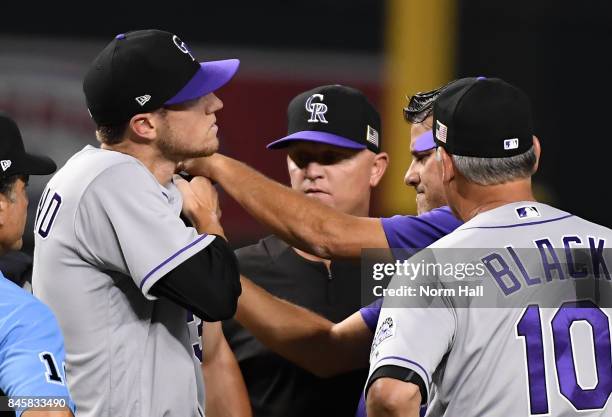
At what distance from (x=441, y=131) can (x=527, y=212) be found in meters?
0.27

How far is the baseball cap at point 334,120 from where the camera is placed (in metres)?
3.48

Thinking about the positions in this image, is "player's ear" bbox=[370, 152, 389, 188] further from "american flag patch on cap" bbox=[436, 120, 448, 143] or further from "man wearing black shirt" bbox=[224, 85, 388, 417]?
"american flag patch on cap" bbox=[436, 120, 448, 143]

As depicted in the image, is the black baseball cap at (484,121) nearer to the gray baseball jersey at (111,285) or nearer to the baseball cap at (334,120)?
the gray baseball jersey at (111,285)

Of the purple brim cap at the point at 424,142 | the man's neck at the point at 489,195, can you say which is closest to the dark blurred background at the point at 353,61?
the purple brim cap at the point at 424,142

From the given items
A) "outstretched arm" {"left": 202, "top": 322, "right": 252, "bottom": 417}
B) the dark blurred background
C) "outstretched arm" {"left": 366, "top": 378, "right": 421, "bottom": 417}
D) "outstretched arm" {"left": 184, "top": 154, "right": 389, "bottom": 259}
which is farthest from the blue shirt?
the dark blurred background

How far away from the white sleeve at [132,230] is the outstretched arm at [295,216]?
495 mm

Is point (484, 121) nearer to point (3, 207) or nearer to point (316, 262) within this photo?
point (316, 262)

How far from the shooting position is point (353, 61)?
784 centimetres

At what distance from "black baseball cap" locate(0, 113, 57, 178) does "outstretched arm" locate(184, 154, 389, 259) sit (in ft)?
1.22

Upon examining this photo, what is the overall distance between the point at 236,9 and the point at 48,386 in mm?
5583

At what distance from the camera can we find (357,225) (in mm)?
2965

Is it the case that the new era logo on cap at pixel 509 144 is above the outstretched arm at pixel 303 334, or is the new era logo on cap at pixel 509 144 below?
above

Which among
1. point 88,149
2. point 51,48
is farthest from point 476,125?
point 51,48

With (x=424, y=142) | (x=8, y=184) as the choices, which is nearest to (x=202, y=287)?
(x=8, y=184)
